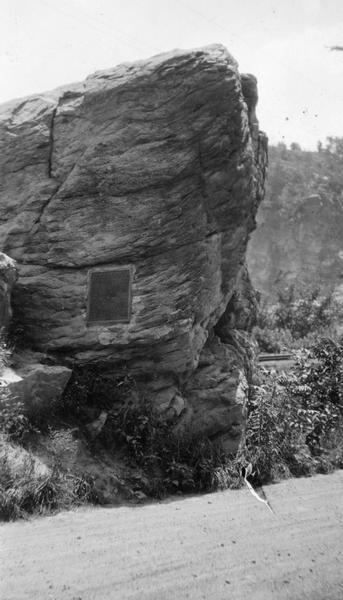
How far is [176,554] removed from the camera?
520 centimetres

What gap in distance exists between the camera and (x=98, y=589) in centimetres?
446

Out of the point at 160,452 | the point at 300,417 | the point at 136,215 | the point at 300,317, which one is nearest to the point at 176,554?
the point at 160,452

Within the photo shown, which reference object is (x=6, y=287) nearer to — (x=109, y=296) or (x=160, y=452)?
(x=109, y=296)

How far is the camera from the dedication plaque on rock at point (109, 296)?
324 inches

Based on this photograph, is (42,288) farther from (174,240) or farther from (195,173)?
(195,173)

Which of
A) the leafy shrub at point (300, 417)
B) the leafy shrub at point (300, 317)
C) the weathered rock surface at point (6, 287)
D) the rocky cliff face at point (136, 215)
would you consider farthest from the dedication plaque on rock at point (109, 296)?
the leafy shrub at point (300, 317)

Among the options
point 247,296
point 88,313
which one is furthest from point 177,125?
point 247,296

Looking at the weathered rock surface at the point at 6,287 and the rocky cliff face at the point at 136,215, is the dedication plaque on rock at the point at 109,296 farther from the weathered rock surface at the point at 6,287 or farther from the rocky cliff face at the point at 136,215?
the weathered rock surface at the point at 6,287

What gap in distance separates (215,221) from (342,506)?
444cm

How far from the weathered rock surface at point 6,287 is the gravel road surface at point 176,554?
→ 9.89ft

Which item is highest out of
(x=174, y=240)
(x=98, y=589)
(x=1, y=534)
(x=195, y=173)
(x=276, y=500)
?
(x=195, y=173)

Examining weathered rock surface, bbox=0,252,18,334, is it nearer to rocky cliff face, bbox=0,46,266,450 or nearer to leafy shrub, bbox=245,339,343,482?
rocky cliff face, bbox=0,46,266,450

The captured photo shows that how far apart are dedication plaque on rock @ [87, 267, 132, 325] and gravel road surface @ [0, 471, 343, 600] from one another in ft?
9.11

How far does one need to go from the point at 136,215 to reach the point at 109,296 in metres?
1.28
